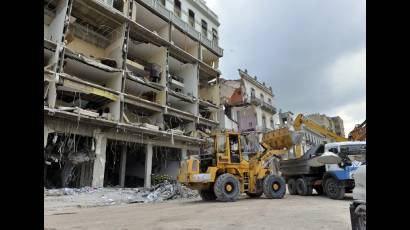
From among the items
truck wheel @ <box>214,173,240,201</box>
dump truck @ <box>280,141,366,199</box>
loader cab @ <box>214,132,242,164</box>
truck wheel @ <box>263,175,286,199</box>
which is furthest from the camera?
truck wheel @ <box>263,175,286,199</box>

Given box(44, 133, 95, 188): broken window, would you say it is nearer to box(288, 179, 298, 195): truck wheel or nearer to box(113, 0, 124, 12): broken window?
box(113, 0, 124, 12): broken window

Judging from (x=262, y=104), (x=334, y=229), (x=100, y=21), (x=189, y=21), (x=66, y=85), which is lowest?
(x=334, y=229)

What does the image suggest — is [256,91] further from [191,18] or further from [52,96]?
[52,96]

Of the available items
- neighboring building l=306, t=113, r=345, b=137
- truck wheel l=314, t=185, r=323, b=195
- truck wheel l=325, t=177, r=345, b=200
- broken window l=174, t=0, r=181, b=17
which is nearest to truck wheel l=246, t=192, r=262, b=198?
truck wheel l=314, t=185, r=323, b=195

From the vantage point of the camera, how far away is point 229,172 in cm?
1552

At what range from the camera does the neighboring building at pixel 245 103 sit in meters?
44.1

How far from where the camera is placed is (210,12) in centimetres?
3859

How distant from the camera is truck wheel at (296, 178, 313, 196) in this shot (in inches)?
654

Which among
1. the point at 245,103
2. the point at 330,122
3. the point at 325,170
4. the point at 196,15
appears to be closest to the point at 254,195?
the point at 325,170

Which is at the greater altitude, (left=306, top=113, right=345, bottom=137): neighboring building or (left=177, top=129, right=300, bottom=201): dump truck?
(left=306, top=113, right=345, bottom=137): neighboring building

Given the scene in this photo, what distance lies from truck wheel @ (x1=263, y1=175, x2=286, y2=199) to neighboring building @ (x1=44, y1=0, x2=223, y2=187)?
11895mm
